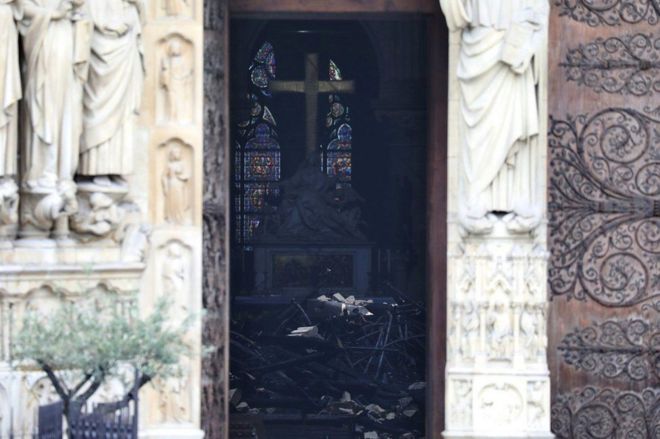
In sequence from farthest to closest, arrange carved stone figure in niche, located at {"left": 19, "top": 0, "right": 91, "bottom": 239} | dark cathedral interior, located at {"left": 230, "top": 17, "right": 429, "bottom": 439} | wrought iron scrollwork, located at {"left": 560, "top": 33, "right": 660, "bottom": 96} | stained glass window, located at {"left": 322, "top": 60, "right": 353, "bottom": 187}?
stained glass window, located at {"left": 322, "top": 60, "right": 353, "bottom": 187} < dark cathedral interior, located at {"left": 230, "top": 17, "right": 429, "bottom": 439} < wrought iron scrollwork, located at {"left": 560, "top": 33, "right": 660, "bottom": 96} < carved stone figure in niche, located at {"left": 19, "top": 0, "right": 91, "bottom": 239}

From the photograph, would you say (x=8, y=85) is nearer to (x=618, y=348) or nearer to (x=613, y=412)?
(x=618, y=348)

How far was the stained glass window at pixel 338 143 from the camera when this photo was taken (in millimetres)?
23547

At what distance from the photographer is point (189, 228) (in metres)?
12.9

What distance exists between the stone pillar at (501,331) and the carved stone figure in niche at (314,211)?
945 centimetres

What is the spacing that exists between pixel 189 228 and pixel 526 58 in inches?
90.2

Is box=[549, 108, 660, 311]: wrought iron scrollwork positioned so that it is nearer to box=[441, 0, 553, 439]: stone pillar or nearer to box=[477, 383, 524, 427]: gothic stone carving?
box=[441, 0, 553, 439]: stone pillar

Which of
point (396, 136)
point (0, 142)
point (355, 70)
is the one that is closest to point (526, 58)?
point (0, 142)

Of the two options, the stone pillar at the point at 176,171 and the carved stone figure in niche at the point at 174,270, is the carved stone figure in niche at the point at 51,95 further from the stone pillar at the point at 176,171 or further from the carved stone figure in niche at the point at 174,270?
the carved stone figure in niche at the point at 174,270

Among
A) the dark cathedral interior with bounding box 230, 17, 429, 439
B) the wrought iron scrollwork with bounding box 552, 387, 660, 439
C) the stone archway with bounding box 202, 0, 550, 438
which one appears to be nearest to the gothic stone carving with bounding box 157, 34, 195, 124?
the stone archway with bounding box 202, 0, 550, 438

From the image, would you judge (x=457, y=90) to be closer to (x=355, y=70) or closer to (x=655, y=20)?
(x=655, y=20)

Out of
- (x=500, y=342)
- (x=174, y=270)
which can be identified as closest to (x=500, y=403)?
(x=500, y=342)

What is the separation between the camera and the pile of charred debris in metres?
16.0

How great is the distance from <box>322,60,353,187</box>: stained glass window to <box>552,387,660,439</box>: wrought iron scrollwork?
33.0ft

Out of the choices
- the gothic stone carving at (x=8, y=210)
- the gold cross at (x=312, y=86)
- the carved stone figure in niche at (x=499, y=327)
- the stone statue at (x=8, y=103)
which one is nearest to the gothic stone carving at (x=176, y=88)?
the stone statue at (x=8, y=103)
